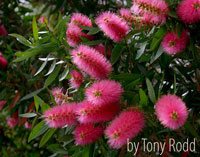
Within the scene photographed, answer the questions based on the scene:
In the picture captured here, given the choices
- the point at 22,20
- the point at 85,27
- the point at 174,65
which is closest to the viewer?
the point at 85,27

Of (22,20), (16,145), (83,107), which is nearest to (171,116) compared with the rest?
(83,107)

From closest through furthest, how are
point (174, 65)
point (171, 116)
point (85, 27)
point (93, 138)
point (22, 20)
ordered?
point (171, 116) → point (93, 138) → point (85, 27) → point (174, 65) → point (22, 20)

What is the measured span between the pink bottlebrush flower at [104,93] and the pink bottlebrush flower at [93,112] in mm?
14

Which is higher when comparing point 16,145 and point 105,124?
point 105,124

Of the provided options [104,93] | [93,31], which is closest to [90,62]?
[104,93]

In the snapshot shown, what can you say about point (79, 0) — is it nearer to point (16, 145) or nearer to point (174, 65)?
point (174, 65)

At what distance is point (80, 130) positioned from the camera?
804mm

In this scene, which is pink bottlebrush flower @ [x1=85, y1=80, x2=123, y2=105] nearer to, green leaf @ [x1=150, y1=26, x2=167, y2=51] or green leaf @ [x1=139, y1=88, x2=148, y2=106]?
green leaf @ [x1=139, y1=88, x2=148, y2=106]

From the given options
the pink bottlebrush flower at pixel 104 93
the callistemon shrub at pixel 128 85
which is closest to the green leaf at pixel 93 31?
the callistemon shrub at pixel 128 85

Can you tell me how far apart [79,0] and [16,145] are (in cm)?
147

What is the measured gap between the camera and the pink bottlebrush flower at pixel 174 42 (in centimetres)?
83

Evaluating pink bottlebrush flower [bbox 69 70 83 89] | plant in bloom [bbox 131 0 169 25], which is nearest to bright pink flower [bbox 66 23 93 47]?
pink bottlebrush flower [bbox 69 70 83 89]

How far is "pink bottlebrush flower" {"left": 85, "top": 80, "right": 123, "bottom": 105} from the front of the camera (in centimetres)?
70

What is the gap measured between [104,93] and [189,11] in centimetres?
32
